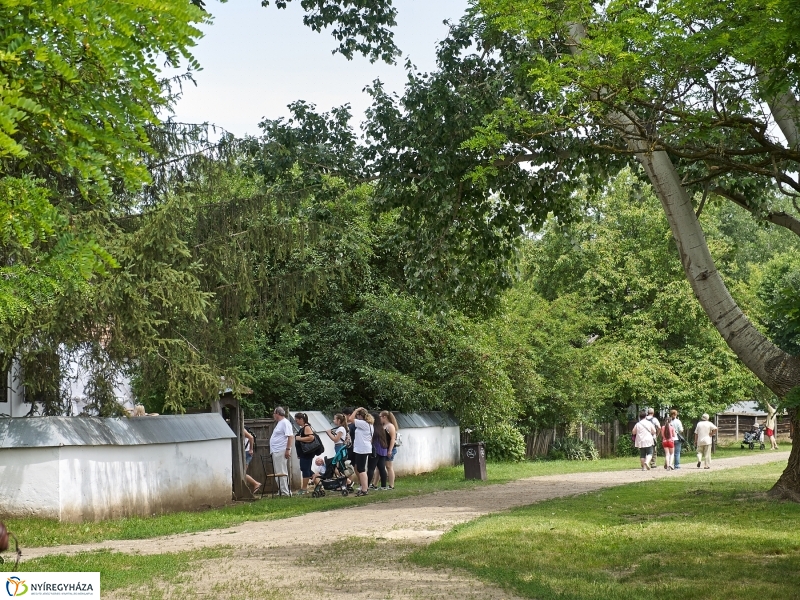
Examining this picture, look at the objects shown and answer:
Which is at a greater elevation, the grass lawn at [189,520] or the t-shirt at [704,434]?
the t-shirt at [704,434]

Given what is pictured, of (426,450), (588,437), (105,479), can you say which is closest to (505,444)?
(426,450)

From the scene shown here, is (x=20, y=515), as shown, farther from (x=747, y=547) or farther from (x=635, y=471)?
(x=635, y=471)

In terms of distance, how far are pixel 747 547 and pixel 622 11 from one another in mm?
6173

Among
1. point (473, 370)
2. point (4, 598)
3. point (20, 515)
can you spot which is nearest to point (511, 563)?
point (4, 598)


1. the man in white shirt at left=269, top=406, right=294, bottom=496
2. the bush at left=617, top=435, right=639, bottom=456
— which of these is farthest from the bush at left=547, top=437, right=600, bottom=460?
the man in white shirt at left=269, top=406, right=294, bottom=496

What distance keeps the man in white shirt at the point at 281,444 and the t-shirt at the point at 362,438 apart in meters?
1.34

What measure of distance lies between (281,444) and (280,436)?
177 mm

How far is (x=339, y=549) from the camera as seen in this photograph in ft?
38.4

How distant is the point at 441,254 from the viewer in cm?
1906

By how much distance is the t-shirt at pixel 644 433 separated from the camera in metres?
28.5

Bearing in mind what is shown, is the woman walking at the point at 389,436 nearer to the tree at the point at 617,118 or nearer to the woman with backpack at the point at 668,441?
the tree at the point at 617,118

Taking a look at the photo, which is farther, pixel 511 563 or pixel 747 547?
pixel 747 547

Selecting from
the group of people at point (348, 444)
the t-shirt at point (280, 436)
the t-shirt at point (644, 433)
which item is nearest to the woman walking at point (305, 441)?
the group of people at point (348, 444)

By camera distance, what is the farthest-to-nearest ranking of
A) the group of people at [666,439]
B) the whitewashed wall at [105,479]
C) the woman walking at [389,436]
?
the group of people at [666,439], the woman walking at [389,436], the whitewashed wall at [105,479]
